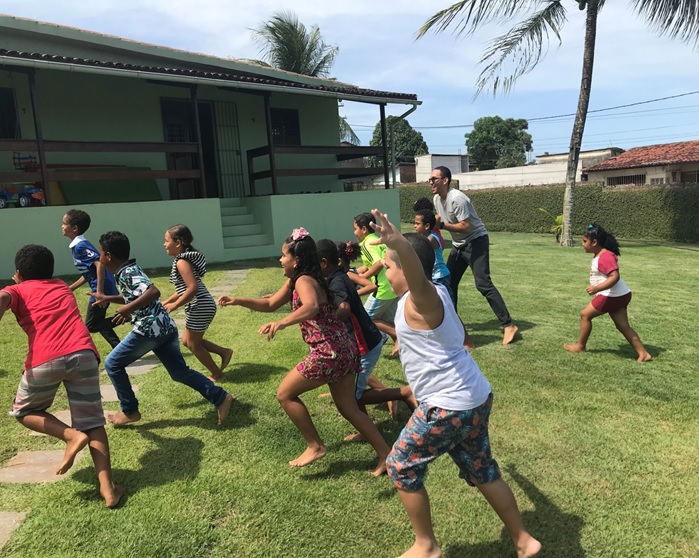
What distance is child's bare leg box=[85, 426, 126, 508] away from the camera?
277 cm

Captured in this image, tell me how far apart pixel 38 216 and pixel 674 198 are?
19.8 meters

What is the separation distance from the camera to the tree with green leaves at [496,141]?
67.9m

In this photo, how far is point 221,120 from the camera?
547 inches

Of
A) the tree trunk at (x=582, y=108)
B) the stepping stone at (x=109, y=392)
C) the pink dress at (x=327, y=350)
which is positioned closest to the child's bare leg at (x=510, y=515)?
the pink dress at (x=327, y=350)

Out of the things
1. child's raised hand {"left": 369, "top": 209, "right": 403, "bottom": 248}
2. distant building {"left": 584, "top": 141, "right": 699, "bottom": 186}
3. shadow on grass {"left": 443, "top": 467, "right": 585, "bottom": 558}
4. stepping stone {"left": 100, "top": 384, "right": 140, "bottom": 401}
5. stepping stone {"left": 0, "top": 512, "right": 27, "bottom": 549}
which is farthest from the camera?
distant building {"left": 584, "top": 141, "right": 699, "bottom": 186}

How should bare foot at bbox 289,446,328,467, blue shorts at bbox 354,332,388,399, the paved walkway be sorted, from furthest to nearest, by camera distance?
blue shorts at bbox 354,332,388,399 → bare foot at bbox 289,446,328,467 → the paved walkway

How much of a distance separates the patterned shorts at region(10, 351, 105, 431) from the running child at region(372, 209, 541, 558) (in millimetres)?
1771

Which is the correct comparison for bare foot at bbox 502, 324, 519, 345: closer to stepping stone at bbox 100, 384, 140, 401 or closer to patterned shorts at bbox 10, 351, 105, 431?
stepping stone at bbox 100, 384, 140, 401

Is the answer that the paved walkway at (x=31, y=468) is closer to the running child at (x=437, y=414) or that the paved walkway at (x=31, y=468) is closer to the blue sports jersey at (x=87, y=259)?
the blue sports jersey at (x=87, y=259)

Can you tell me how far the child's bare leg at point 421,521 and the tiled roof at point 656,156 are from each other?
84.5 ft

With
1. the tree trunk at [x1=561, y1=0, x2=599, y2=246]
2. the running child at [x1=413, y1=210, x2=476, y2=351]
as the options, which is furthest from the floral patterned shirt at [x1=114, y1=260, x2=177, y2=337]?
the tree trunk at [x1=561, y1=0, x2=599, y2=246]

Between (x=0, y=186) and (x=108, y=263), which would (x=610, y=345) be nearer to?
(x=108, y=263)

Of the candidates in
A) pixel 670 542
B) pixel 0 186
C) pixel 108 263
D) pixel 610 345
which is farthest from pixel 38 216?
pixel 670 542

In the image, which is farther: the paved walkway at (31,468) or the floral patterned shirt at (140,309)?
the floral patterned shirt at (140,309)
